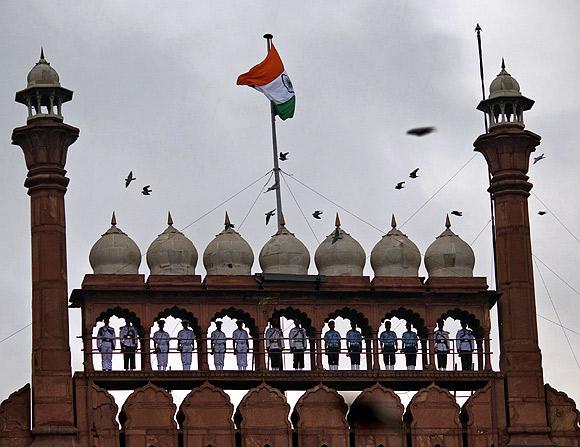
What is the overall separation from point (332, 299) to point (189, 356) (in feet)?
11.5

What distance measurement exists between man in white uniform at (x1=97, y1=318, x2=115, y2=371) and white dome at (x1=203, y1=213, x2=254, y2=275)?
2732 mm

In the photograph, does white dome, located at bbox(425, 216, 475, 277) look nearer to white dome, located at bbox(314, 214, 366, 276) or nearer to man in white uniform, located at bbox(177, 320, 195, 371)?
white dome, located at bbox(314, 214, 366, 276)

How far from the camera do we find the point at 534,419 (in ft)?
180

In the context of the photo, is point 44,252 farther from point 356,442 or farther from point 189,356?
point 356,442

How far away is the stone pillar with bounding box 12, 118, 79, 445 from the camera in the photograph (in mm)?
52750

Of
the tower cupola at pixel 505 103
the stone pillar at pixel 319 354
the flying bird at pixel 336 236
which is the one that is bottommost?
the stone pillar at pixel 319 354

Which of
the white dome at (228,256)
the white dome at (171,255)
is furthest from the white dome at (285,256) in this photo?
the white dome at (171,255)

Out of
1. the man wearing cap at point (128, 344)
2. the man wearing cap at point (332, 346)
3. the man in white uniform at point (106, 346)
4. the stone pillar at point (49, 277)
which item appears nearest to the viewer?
the stone pillar at point (49, 277)

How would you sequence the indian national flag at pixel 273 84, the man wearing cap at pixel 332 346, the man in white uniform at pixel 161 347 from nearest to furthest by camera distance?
the man in white uniform at pixel 161 347, the man wearing cap at pixel 332 346, the indian national flag at pixel 273 84

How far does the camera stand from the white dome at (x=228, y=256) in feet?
180

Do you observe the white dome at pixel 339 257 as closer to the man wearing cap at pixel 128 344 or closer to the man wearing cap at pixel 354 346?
the man wearing cap at pixel 354 346

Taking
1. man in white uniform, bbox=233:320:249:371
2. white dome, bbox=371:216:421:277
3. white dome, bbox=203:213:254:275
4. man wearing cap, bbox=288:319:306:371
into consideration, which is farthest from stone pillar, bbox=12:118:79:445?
white dome, bbox=371:216:421:277

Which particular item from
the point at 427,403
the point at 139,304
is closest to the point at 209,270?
the point at 139,304

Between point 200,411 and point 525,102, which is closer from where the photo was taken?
point 200,411
